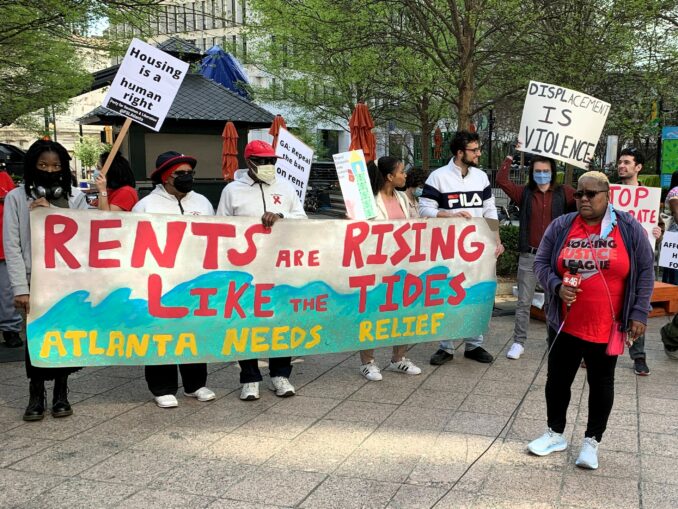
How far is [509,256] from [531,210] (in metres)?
4.35

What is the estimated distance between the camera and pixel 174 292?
187 inches

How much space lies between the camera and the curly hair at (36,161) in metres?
4.57

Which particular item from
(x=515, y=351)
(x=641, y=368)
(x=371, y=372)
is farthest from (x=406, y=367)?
(x=641, y=368)

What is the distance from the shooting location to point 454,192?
5969mm

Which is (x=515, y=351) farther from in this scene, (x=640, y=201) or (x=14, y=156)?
(x=14, y=156)

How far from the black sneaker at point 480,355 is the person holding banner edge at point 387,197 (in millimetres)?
644

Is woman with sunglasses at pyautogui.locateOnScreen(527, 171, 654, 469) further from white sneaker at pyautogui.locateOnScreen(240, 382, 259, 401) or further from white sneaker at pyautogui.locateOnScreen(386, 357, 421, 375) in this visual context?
white sneaker at pyautogui.locateOnScreen(240, 382, 259, 401)

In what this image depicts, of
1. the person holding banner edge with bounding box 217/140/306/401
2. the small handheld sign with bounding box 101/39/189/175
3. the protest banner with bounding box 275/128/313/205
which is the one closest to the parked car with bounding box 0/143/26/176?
the protest banner with bounding box 275/128/313/205

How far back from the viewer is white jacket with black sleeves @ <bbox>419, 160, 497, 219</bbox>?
5961 mm

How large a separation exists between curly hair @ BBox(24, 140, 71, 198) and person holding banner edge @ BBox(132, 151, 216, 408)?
50 centimetres

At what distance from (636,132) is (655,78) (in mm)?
1335

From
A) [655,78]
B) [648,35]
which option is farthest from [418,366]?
[648,35]

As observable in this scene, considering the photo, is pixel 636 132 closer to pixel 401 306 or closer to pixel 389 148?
pixel 401 306

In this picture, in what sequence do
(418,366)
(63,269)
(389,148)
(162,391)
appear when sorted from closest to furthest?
(63,269) < (162,391) < (418,366) < (389,148)
